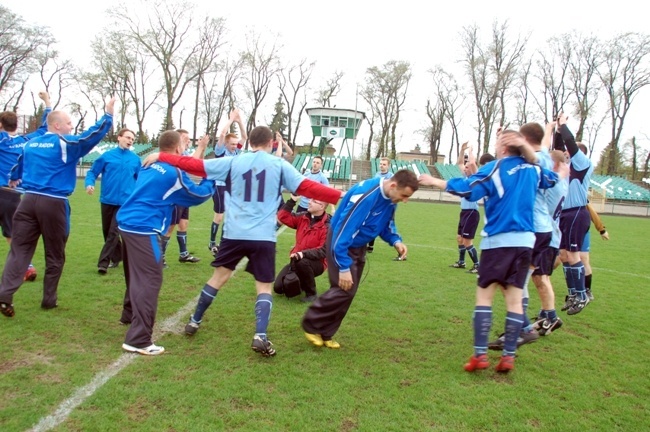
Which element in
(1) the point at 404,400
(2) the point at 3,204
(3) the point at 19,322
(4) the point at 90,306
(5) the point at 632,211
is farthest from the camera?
(5) the point at 632,211

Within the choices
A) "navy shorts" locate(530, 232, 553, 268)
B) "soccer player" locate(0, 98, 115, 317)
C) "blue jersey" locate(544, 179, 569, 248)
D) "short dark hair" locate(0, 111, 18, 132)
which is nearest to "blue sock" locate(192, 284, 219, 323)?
"soccer player" locate(0, 98, 115, 317)

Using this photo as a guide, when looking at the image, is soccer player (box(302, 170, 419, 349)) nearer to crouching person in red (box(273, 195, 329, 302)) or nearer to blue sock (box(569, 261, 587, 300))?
crouching person in red (box(273, 195, 329, 302))

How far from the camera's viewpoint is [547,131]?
534 cm

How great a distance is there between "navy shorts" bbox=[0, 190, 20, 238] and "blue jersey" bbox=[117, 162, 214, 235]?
3379 millimetres

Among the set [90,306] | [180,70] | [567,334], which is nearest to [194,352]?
[90,306]

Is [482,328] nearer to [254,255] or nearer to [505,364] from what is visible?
[505,364]

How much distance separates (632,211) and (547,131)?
115 feet

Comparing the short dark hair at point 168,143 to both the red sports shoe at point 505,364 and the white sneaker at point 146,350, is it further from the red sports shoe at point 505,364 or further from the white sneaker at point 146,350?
the red sports shoe at point 505,364

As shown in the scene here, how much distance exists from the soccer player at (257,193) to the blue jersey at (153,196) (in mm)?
161

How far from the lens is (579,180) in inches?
269

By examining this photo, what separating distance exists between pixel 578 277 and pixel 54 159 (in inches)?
266

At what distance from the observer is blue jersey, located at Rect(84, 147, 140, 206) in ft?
23.9

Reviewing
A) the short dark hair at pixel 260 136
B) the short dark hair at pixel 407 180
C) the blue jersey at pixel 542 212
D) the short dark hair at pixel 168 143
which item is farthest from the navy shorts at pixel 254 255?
A: the blue jersey at pixel 542 212

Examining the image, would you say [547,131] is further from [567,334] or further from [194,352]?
[194,352]
